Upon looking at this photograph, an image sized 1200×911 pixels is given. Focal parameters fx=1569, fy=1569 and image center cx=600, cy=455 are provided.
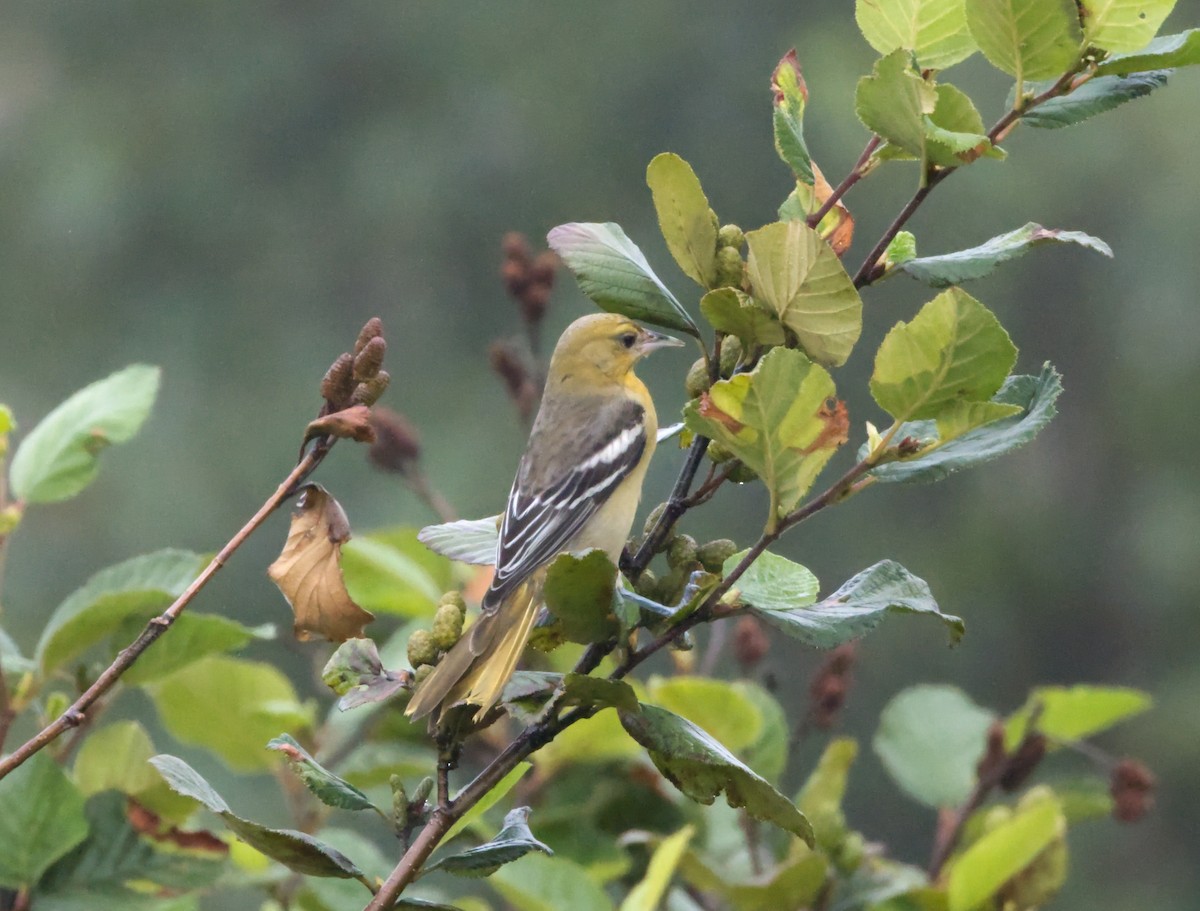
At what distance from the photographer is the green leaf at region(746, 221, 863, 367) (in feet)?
3.53

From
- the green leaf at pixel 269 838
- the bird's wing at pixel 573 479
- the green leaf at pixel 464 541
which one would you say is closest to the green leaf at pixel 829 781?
the bird's wing at pixel 573 479

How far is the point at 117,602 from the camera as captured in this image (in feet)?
4.82

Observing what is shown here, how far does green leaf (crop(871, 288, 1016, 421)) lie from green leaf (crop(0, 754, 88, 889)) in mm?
825

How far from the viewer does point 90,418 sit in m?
1.64

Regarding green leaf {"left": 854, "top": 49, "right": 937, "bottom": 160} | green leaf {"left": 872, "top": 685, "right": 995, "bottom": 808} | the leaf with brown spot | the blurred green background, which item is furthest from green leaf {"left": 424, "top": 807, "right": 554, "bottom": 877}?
the blurred green background

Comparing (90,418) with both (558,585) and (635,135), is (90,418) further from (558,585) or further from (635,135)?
(635,135)

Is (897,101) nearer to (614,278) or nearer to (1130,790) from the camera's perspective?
(614,278)

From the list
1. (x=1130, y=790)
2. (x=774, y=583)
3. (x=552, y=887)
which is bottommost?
(x=1130, y=790)

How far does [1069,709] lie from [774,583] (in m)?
1.00

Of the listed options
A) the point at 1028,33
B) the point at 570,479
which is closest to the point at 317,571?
the point at 1028,33

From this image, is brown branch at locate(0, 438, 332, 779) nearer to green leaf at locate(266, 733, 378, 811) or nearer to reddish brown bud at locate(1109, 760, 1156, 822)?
green leaf at locate(266, 733, 378, 811)

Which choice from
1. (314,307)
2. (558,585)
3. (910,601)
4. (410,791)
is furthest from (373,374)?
(314,307)

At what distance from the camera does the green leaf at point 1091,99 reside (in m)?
1.15

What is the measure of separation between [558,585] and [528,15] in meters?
11.3
